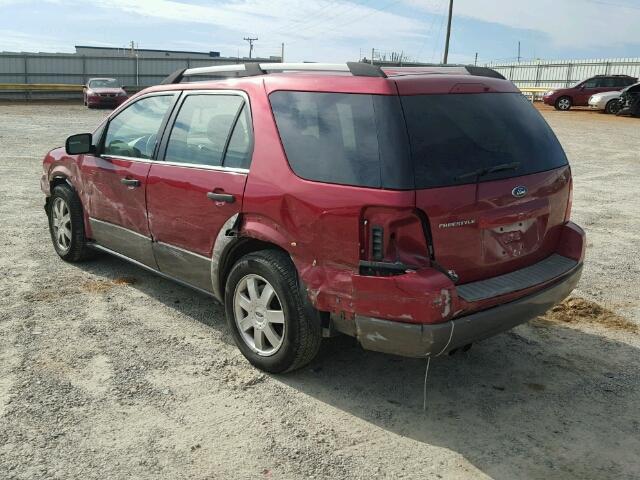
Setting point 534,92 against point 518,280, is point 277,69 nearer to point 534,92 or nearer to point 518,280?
point 518,280

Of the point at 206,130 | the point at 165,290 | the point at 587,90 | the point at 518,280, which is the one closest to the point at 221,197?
the point at 206,130

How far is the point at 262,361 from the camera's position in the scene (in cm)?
388

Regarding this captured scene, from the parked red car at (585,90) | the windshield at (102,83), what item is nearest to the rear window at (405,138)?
the parked red car at (585,90)

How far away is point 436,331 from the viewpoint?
3.09 metres

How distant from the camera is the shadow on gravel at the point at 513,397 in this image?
312cm

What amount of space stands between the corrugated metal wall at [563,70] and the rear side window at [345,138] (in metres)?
36.1

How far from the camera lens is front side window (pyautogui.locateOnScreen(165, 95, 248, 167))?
13.3 ft

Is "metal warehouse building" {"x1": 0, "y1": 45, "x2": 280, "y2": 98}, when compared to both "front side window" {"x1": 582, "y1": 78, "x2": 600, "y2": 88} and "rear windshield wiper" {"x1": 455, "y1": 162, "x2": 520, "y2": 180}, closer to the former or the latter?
"front side window" {"x1": 582, "y1": 78, "x2": 600, "y2": 88}

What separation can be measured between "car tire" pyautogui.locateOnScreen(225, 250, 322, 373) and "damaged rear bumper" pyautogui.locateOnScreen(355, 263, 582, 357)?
16.0 inches

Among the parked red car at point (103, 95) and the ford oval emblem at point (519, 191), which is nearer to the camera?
the ford oval emblem at point (519, 191)

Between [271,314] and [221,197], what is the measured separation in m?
0.83

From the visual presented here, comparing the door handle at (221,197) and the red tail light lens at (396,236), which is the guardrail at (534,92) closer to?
the door handle at (221,197)

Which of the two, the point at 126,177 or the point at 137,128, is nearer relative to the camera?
the point at 126,177

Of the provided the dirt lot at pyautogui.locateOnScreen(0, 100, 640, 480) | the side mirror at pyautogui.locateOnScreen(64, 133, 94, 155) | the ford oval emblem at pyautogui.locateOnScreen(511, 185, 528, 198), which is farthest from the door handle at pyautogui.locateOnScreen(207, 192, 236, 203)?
the side mirror at pyautogui.locateOnScreen(64, 133, 94, 155)
